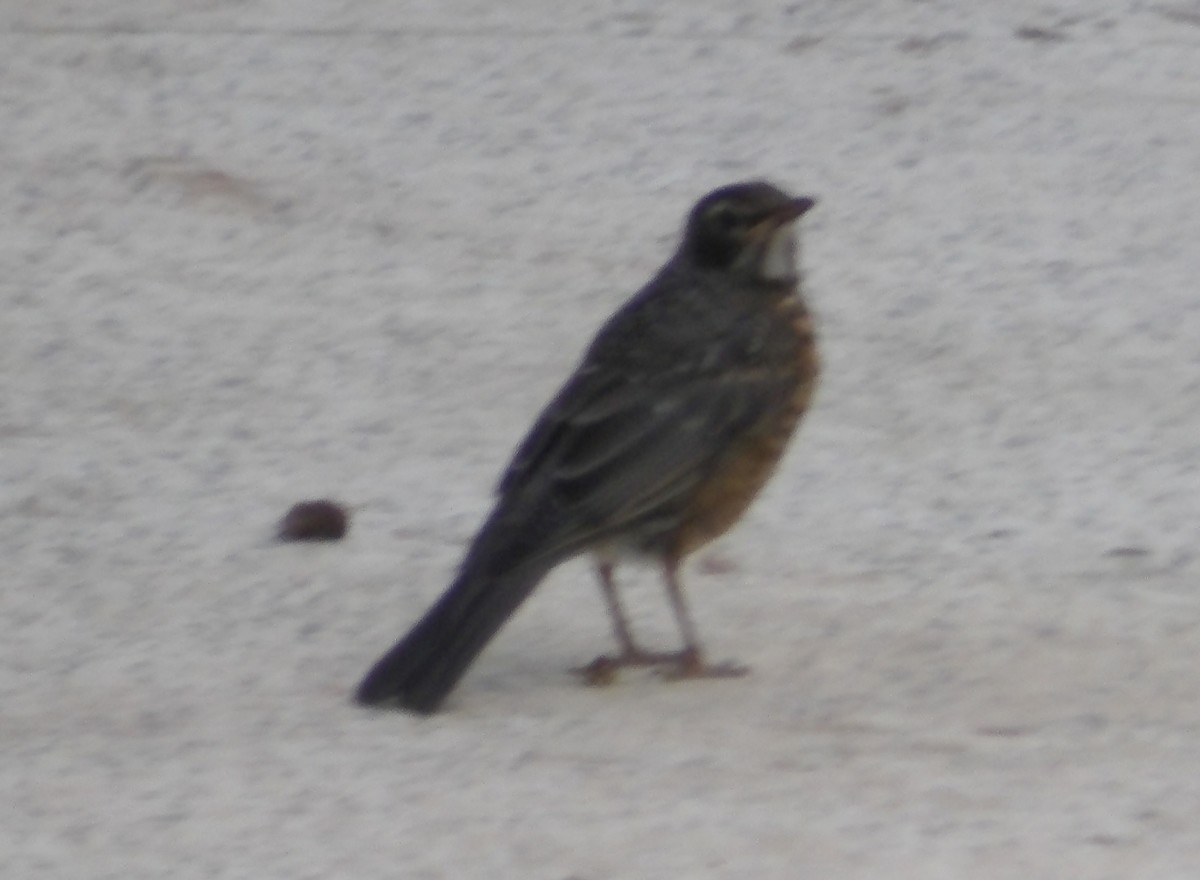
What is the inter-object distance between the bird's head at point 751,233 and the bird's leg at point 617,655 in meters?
0.68

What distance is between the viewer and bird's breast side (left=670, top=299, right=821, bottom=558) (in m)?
4.92

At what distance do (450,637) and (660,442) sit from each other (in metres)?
0.58

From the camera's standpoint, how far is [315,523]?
532cm

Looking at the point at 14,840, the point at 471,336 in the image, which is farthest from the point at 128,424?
the point at 14,840

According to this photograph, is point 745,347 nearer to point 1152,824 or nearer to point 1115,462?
point 1115,462

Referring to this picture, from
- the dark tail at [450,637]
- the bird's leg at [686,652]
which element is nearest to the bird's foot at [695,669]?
the bird's leg at [686,652]

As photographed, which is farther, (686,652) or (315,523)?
(315,523)

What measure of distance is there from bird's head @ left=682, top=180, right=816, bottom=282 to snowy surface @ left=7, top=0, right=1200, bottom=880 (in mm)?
550

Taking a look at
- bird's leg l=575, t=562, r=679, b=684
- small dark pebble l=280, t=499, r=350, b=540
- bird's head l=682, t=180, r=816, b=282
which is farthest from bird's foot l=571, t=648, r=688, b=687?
bird's head l=682, t=180, r=816, b=282

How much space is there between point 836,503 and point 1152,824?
1697mm

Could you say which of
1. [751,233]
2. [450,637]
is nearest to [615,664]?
[450,637]

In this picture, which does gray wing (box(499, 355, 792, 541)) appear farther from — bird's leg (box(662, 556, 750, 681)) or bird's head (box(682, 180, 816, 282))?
bird's head (box(682, 180, 816, 282))

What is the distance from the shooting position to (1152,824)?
3961 mm

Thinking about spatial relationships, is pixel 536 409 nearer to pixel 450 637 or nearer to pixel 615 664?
pixel 615 664
